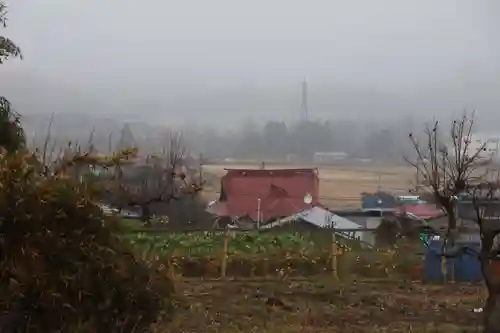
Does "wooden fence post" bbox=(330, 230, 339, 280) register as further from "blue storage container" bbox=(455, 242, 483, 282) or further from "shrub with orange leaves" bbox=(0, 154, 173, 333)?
"shrub with orange leaves" bbox=(0, 154, 173, 333)

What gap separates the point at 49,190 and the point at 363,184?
1332 cm

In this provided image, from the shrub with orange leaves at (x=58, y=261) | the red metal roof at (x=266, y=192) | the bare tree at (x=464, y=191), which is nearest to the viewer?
the shrub with orange leaves at (x=58, y=261)

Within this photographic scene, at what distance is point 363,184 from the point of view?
1576 cm

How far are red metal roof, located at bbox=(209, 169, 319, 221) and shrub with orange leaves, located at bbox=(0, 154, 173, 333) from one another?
1174 cm

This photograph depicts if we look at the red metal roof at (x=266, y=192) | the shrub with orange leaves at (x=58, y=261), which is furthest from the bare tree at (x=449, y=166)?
the red metal roof at (x=266, y=192)

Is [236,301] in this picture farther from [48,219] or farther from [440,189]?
[48,219]

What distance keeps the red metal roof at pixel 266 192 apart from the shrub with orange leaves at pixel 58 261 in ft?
38.5

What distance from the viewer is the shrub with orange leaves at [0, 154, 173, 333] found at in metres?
2.71

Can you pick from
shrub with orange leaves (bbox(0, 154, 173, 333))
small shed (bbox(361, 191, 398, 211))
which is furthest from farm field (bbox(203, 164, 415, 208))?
shrub with orange leaves (bbox(0, 154, 173, 333))

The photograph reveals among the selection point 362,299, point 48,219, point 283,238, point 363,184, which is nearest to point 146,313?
point 48,219

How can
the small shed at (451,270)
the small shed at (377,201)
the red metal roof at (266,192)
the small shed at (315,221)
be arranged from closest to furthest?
Answer: 1. the small shed at (451,270)
2. the small shed at (315,221)
3. the red metal roof at (266,192)
4. the small shed at (377,201)

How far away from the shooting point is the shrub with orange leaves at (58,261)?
2715 millimetres

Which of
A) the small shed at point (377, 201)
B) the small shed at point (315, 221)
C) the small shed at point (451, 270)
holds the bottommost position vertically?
the small shed at point (451, 270)

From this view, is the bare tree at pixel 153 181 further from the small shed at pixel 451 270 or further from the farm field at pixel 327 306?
the small shed at pixel 451 270
